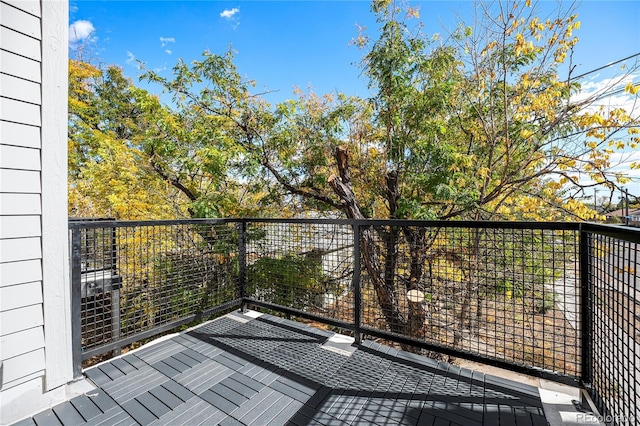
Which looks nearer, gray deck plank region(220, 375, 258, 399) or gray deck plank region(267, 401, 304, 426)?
gray deck plank region(267, 401, 304, 426)

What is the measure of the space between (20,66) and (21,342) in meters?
1.48

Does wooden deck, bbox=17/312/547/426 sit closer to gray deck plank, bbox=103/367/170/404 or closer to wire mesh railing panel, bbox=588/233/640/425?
gray deck plank, bbox=103/367/170/404

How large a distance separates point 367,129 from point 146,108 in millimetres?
4219

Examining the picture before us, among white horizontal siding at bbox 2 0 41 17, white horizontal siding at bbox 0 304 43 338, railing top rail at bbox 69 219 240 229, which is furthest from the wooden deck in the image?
white horizontal siding at bbox 2 0 41 17

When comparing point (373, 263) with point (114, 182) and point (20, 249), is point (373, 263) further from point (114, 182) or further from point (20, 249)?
point (114, 182)

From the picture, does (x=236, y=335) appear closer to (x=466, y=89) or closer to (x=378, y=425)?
(x=378, y=425)

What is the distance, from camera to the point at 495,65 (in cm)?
469

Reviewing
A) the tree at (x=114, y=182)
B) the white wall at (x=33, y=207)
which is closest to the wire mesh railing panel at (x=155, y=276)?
the white wall at (x=33, y=207)

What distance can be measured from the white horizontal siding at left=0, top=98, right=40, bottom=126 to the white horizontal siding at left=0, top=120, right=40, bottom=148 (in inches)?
1.0

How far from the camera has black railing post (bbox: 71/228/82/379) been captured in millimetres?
1949

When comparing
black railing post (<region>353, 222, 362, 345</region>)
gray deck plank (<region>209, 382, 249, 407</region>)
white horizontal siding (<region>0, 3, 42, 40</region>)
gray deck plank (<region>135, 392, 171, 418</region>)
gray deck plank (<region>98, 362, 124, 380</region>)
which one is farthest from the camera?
black railing post (<region>353, 222, 362, 345</region>)

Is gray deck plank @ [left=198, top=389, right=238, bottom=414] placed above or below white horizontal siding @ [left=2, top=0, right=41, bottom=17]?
below

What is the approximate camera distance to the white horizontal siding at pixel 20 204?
1579 millimetres

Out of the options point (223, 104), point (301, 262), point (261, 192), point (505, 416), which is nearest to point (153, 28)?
point (223, 104)
